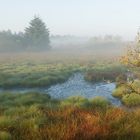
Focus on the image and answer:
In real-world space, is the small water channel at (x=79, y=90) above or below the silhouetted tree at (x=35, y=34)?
below

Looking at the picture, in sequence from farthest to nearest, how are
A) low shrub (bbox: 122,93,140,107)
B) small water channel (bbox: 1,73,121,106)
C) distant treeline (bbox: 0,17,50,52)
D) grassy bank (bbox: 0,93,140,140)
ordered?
distant treeline (bbox: 0,17,50,52) < small water channel (bbox: 1,73,121,106) < low shrub (bbox: 122,93,140,107) < grassy bank (bbox: 0,93,140,140)

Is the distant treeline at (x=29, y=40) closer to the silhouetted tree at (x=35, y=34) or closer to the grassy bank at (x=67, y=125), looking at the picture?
the silhouetted tree at (x=35, y=34)

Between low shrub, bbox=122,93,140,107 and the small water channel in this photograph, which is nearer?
low shrub, bbox=122,93,140,107

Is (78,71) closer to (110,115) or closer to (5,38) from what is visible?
(110,115)

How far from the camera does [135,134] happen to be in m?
13.1

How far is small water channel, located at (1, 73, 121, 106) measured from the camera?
27245 millimetres

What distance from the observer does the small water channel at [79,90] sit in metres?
27.2

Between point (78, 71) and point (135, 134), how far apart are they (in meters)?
33.2

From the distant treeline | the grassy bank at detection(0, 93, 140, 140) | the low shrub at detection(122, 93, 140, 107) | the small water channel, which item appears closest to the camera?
the grassy bank at detection(0, 93, 140, 140)

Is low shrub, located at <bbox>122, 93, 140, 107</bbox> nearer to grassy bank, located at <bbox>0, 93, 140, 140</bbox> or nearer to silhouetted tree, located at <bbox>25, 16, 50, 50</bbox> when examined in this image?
grassy bank, located at <bbox>0, 93, 140, 140</bbox>

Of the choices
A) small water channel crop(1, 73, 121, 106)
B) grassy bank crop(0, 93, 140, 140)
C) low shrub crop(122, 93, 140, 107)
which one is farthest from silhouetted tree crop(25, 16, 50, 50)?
grassy bank crop(0, 93, 140, 140)

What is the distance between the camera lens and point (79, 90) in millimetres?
30219

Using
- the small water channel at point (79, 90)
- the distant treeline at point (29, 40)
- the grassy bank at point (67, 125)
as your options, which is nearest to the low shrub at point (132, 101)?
the small water channel at point (79, 90)

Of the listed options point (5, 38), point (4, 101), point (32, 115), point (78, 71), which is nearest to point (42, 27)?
point (5, 38)
